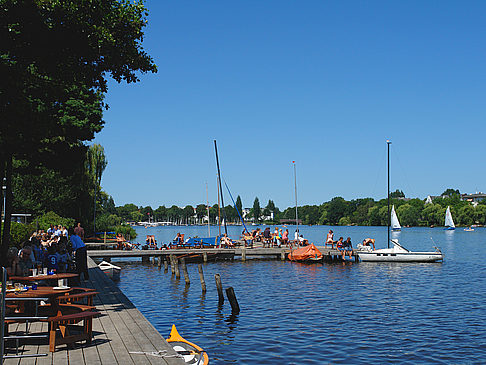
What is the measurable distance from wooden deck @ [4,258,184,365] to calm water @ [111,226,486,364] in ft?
11.8

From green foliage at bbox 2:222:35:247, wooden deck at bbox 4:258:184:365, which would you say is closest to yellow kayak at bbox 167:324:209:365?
wooden deck at bbox 4:258:184:365

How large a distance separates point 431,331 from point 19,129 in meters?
15.2

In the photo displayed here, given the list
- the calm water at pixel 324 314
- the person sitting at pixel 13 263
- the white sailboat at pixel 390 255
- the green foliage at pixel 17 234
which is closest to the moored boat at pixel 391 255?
the white sailboat at pixel 390 255

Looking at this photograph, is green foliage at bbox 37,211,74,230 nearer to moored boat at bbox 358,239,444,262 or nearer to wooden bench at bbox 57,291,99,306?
moored boat at bbox 358,239,444,262

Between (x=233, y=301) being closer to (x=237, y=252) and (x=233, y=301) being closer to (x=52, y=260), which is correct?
(x=52, y=260)

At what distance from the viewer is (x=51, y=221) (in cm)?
4344

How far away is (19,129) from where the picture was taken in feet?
41.8

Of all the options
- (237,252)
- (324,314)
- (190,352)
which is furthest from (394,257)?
(190,352)

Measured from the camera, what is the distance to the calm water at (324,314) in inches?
593

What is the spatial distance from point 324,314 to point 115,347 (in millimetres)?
13068

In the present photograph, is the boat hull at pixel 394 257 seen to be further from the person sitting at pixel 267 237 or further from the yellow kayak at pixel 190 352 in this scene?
the yellow kayak at pixel 190 352

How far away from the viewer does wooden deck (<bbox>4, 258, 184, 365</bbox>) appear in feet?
27.8

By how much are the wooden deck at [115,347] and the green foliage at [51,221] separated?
32489mm

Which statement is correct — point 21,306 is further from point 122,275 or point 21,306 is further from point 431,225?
point 431,225
